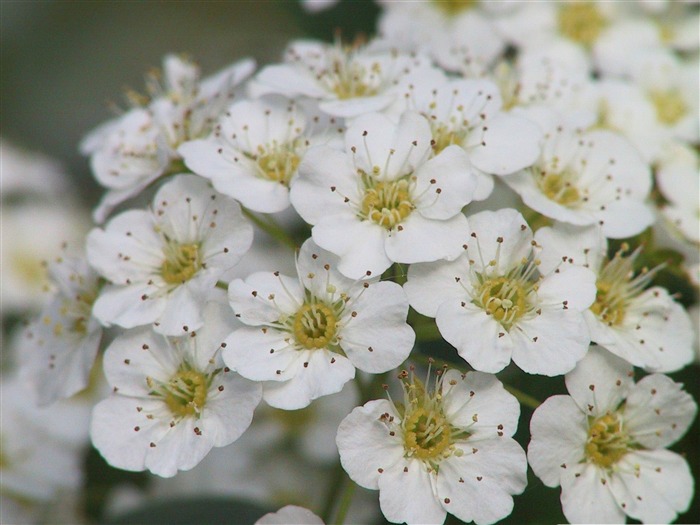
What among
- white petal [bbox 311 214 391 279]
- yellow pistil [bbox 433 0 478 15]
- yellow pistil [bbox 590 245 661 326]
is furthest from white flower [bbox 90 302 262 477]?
yellow pistil [bbox 433 0 478 15]

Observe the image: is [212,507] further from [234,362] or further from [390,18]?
[390,18]

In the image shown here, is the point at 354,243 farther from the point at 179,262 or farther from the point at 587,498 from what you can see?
the point at 587,498

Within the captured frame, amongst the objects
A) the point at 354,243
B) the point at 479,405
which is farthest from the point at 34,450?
the point at 479,405

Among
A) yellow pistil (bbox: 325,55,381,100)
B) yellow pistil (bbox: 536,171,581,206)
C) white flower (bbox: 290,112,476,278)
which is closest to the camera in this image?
white flower (bbox: 290,112,476,278)

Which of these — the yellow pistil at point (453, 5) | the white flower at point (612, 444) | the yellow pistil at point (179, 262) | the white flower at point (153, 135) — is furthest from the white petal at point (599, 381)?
the yellow pistil at point (453, 5)

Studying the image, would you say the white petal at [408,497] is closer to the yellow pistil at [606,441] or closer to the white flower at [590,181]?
the yellow pistil at [606,441]

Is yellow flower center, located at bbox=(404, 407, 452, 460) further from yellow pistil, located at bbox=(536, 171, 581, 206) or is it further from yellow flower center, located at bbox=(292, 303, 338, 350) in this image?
yellow pistil, located at bbox=(536, 171, 581, 206)
